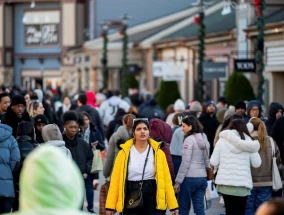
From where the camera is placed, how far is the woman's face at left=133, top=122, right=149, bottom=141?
35.5 ft

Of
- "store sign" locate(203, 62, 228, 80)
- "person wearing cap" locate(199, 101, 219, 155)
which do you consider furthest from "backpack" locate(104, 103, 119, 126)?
"person wearing cap" locate(199, 101, 219, 155)

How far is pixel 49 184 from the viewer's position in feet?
12.4

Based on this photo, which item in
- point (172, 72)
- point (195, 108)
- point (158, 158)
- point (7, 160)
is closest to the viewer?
point (158, 158)

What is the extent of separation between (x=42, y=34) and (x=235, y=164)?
7126cm

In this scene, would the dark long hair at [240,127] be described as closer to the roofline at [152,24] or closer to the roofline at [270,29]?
the roofline at [270,29]

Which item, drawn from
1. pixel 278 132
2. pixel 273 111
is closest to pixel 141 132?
pixel 278 132

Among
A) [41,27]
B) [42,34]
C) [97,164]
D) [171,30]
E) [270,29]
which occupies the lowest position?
[97,164]

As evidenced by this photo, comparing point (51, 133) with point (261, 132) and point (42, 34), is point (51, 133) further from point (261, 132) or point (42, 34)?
point (42, 34)

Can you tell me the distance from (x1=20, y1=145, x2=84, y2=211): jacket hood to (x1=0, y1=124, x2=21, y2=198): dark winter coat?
7471 mm

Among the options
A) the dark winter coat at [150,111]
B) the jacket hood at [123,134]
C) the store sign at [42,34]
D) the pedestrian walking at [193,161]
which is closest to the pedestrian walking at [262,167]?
the pedestrian walking at [193,161]

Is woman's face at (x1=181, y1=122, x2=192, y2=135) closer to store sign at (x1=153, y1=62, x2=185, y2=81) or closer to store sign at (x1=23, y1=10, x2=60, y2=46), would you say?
store sign at (x1=153, y1=62, x2=185, y2=81)

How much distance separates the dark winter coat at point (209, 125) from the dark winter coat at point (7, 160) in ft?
25.7

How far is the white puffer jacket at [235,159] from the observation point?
12508 mm

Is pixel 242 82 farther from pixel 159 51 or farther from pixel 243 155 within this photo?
pixel 159 51
